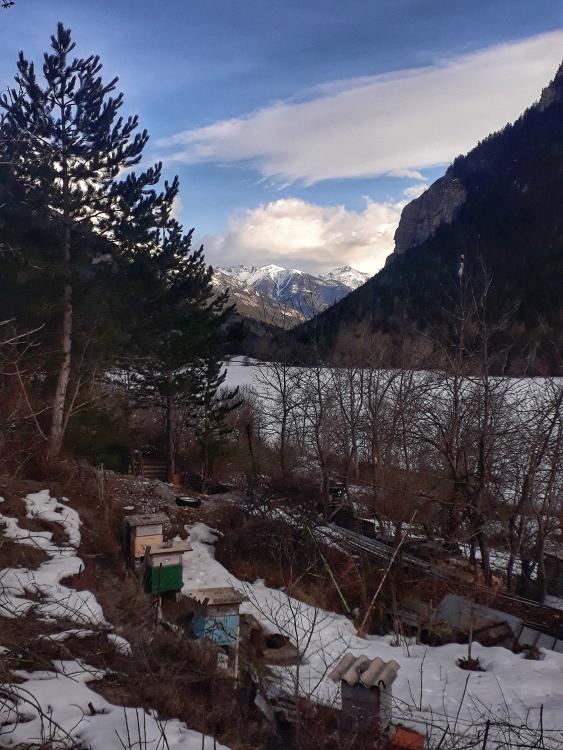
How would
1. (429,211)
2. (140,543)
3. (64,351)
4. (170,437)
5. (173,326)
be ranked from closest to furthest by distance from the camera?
1. (140,543)
2. (64,351)
3. (173,326)
4. (170,437)
5. (429,211)

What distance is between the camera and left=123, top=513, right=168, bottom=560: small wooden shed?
34.5 ft

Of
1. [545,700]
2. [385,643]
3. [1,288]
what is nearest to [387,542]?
[385,643]

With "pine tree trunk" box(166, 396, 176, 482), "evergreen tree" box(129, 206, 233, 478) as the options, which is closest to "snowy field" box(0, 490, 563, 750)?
"evergreen tree" box(129, 206, 233, 478)

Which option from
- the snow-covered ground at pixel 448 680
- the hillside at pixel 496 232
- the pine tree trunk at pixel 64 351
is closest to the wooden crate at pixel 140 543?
the snow-covered ground at pixel 448 680

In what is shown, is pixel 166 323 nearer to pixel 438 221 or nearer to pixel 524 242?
pixel 524 242

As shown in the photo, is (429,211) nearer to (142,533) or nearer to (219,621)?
(142,533)

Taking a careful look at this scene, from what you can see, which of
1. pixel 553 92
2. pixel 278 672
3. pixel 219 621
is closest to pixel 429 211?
pixel 553 92

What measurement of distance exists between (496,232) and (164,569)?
302ft

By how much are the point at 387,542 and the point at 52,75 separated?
49.9 ft

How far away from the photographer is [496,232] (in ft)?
292

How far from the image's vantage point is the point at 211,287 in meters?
22.8

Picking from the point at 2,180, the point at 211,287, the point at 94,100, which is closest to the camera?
the point at 2,180

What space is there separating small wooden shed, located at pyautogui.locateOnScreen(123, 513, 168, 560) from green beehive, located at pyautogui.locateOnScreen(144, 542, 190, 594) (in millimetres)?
957

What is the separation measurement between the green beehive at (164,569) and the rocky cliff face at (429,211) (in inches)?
4028
